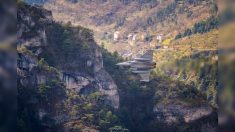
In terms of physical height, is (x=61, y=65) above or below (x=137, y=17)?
below

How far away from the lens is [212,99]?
1371 centimetres

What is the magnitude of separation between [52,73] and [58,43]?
2137 millimetres

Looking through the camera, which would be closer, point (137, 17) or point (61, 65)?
point (61, 65)

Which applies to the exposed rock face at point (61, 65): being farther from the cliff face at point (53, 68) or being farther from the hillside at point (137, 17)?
the hillside at point (137, 17)

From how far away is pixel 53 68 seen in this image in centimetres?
1455

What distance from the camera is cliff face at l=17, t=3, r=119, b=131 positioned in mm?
12938

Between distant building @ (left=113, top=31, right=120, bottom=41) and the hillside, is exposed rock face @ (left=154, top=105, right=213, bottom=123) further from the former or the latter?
distant building @ (left=113, top=31, right=120, bottom=41)

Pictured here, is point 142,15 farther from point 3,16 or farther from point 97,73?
point 3,16

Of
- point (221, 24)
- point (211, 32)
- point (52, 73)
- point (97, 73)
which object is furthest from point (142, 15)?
point (221, 24)

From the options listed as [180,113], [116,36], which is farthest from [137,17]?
[180,113]

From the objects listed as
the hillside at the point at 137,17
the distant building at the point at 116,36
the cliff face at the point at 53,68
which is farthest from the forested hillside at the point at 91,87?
the hillside at the point at 137,17

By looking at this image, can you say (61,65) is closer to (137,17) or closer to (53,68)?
(53,68)

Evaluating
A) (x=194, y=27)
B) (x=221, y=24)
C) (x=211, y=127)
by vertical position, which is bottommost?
(x=211, y=127)

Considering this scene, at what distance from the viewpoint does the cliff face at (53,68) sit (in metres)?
12.9
